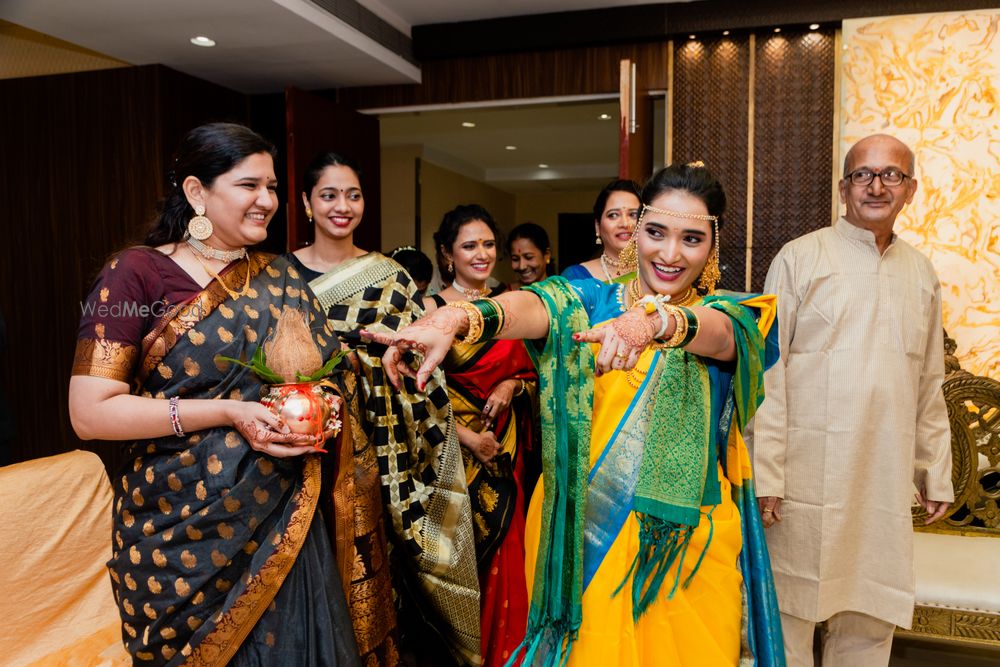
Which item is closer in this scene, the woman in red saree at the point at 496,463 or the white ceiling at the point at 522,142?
the woman in red saree at the point at 496,463

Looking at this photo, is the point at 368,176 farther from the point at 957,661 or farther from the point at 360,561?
the point at 957,661

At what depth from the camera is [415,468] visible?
7.09 feet

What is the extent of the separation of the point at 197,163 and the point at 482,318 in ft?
2.57

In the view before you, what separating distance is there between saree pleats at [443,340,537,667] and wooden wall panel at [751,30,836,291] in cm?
178

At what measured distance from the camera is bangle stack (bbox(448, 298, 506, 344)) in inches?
48.4

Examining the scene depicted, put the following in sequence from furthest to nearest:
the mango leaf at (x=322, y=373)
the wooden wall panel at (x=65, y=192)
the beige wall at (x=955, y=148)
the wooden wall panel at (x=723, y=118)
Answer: the wooden wall panel at (x=65, y=192)
the wooden wall panel at (x=723, y=118)
the beige wall at (x=955, y=148)
the mango leaf at (x=322, y=373)

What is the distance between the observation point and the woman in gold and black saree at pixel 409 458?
2.09 m

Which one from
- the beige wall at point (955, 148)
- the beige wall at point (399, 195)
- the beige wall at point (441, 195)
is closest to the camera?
the beige wall at point (955, 148)

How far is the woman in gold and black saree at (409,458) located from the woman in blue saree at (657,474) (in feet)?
2.16

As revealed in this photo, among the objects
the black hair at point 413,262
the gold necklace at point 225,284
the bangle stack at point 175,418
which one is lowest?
the bangle stack at point 175,418

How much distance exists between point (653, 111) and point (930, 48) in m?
1.26

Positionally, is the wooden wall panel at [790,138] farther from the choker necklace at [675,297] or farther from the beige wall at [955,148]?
the choker necklace at [675,297]

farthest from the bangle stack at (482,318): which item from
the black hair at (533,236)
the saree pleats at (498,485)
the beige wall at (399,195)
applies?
the beige wall at (399,195)

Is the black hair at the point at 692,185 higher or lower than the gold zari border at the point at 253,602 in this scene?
higher
